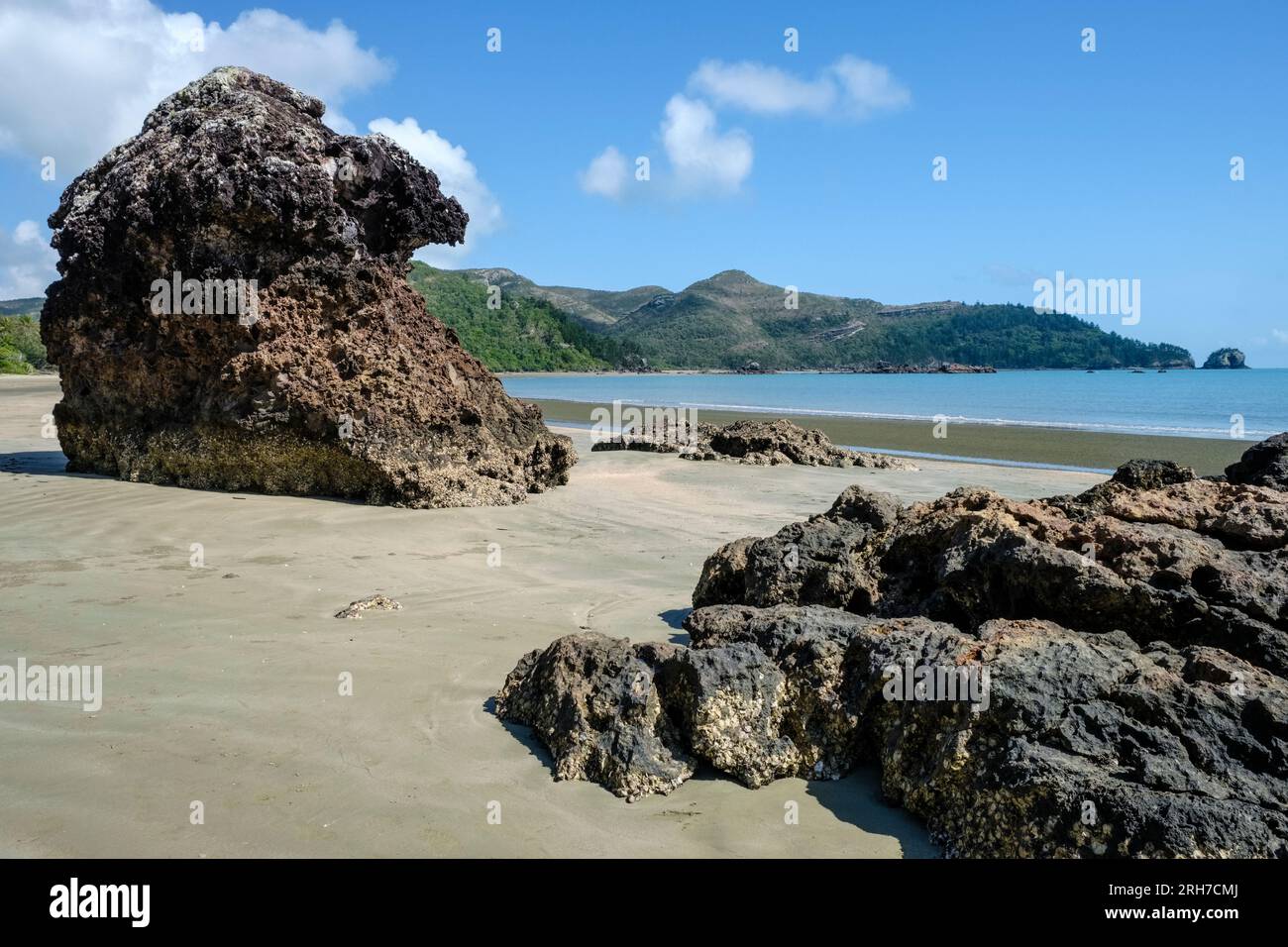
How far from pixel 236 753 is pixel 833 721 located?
2231 millimetres

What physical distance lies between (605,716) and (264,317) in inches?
292

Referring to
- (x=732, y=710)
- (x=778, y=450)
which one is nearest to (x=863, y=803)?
(x=732, y=710)

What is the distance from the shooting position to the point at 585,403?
128 ft

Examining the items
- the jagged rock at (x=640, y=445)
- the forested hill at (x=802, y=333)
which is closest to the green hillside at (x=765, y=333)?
the forested hill at (x=802, y=333)

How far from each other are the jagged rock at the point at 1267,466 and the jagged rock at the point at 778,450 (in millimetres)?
9056

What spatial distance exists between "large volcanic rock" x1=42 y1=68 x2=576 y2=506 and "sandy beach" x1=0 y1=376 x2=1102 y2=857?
25.7 inches

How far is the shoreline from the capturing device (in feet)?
60.7

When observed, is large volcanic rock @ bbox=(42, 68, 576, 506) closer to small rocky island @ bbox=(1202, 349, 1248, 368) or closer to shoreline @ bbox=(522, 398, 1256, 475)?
shoreline @ bbox=(522, 398, 1256, 475)

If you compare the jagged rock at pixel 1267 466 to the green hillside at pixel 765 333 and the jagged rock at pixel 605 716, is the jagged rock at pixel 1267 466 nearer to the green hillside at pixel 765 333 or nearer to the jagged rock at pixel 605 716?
the jagged rock at pixel 605 716

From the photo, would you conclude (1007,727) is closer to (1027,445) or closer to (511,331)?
(1027,445)

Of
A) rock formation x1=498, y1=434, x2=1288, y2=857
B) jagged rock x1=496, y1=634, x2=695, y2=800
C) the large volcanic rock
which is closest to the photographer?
rock formation x1=498, y1=434, x2=1288, y2=857

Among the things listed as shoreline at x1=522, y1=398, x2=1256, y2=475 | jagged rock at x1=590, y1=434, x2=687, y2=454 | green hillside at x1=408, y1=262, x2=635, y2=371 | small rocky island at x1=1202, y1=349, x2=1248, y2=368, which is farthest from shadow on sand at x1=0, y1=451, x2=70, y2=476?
small rocky island at x1=1202, y1=349, x2=1248, y2=368

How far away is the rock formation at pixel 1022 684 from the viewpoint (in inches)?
111

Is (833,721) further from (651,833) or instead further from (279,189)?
(279,189)
